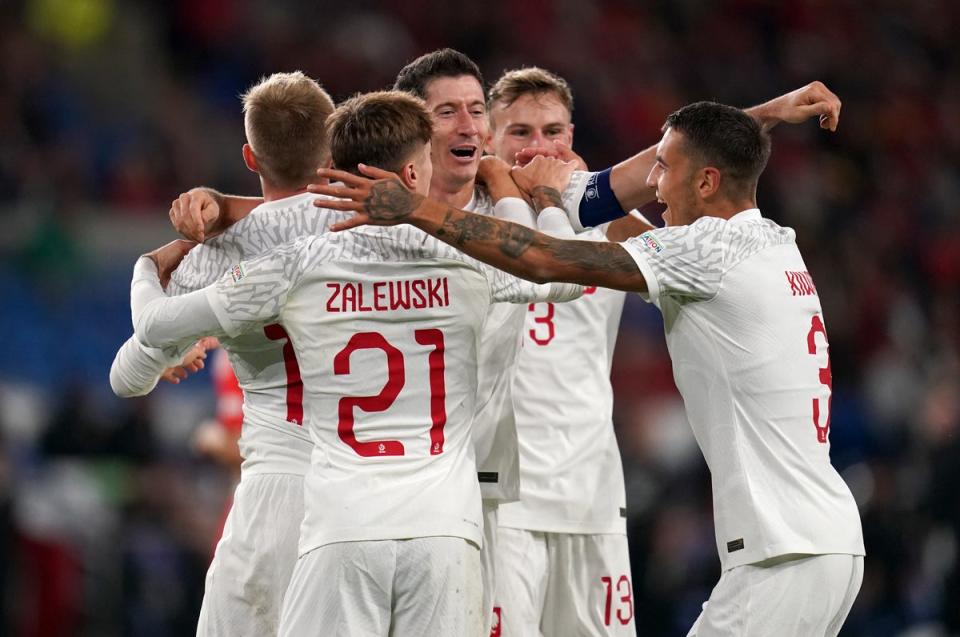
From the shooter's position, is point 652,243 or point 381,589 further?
point 652,243

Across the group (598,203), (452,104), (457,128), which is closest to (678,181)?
(598,203)

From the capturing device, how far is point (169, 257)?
481 centimetres

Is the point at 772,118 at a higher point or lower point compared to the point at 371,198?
higher

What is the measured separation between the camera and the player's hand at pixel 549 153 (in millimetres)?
5566

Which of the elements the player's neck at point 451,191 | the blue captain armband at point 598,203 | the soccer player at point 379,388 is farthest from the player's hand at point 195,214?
the blue captain armband at point 598,203

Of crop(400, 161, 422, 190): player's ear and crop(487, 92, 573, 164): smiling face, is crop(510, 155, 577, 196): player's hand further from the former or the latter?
crop(487, 92, 573, 164): smiling face

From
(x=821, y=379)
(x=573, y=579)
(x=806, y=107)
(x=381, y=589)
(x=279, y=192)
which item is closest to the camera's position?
(x=381, y=589)

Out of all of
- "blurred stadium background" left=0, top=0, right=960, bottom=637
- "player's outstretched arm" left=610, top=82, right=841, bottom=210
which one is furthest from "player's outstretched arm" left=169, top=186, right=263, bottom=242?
"blurred stadium background" left=0, top=0, right=960, bottom=637

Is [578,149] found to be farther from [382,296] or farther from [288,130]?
[382,296]

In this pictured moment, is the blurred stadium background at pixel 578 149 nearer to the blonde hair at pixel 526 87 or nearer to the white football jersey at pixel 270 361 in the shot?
the blonde hair at pixel 526 87

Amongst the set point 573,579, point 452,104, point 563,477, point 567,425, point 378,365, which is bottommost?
point 573,579

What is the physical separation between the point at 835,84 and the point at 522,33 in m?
3.55

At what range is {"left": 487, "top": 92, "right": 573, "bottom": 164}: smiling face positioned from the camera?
5914mm

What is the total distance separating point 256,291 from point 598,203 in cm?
134
